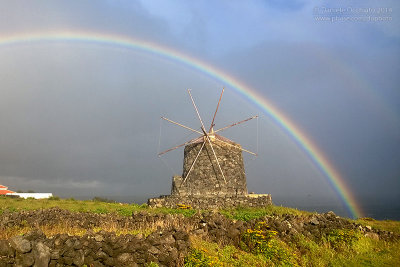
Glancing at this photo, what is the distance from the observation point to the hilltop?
26.5 feet

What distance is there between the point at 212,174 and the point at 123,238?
2615 cm

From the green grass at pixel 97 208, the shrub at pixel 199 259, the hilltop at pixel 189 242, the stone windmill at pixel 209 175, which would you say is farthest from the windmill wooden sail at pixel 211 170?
the shrub at pixel 199 259

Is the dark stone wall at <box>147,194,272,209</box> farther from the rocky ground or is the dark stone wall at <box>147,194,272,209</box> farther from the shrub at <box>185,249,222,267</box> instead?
the shrub at <box>185,249,222,267</box>

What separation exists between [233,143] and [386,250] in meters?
24.3

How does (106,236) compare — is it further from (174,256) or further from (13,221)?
(13,221)

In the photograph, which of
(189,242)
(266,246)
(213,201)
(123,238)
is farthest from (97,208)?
(266,246)

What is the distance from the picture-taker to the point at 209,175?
115ft

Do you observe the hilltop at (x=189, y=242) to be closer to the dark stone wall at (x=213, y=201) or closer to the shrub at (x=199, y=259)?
the shrub at (x=199, y=259)

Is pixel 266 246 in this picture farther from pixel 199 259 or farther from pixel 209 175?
pixel 209 175

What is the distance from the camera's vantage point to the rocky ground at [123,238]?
24.9 ft

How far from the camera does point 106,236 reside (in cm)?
925

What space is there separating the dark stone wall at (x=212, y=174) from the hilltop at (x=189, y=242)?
1702 centimetres

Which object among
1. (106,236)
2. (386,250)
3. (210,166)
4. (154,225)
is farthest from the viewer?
(210,166)

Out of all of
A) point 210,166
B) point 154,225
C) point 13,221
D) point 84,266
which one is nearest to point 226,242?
point 154,225
